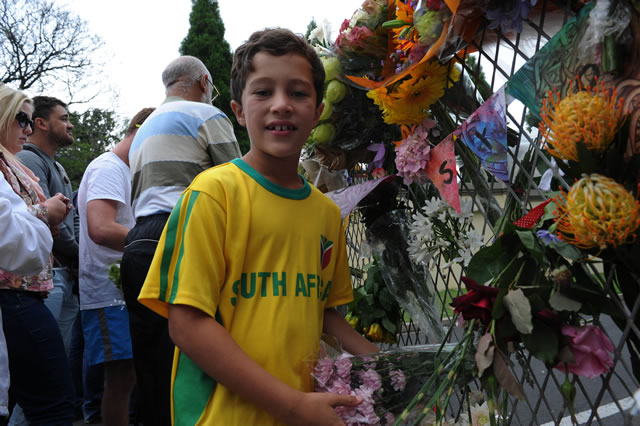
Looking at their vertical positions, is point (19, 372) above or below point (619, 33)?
below

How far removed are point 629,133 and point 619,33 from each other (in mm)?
165

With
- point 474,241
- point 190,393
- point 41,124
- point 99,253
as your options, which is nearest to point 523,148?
point 474,241

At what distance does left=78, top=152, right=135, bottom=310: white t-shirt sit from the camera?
124 inches

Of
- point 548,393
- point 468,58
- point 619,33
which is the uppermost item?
point 468,58

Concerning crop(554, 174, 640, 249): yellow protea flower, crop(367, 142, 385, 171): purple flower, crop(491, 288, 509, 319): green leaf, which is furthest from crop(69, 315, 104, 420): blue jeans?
crop(554, 174, 640, 249): yellow protea flower

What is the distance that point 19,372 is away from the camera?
224 centimetres

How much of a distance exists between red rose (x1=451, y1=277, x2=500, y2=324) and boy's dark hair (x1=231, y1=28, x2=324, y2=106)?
699 millimetres

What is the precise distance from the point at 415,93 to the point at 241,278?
0.68 meters

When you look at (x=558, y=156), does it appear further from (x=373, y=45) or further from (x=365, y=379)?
(x=373, y=45)

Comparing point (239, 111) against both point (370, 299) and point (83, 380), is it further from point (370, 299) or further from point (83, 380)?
point (83, 380)

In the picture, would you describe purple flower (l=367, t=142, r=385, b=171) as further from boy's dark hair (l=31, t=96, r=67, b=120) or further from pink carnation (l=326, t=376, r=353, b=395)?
boy's dark hair (l=31, t=96, r=67, b=120)

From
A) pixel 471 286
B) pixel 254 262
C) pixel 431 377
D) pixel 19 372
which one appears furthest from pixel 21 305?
pixel 471 286

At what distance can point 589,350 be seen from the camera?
90 cm

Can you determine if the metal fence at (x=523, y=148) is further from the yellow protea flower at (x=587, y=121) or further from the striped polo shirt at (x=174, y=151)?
the striped polo shirt at (x=174, y=151)
